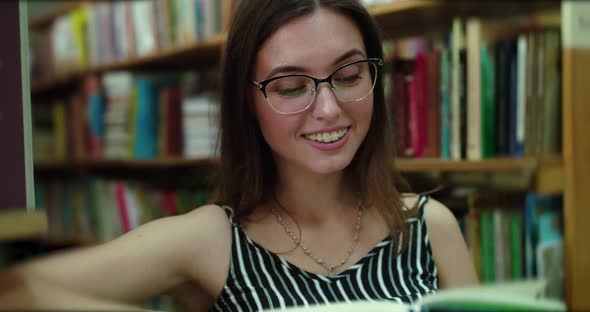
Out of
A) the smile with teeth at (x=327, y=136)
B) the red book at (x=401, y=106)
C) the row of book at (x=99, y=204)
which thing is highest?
the red book at (x=401, y=106)

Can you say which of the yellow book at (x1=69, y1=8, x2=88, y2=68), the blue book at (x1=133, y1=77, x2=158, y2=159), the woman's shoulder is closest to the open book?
the woman's shoulder

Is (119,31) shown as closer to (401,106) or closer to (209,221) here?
(401,106)

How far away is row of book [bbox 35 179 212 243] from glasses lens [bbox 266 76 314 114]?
86 cm

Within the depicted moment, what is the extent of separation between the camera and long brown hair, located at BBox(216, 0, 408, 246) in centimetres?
90

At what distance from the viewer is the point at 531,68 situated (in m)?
1.06

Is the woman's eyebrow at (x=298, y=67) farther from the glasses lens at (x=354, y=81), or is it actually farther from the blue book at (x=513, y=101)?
the blue book at (x=513, y=101)

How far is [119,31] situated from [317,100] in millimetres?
1906

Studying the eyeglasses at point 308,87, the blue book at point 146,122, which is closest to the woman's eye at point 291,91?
the eyeglasses at point 308,87

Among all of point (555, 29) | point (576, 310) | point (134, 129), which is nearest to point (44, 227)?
point (576, 310)

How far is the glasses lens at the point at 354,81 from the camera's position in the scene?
85cm

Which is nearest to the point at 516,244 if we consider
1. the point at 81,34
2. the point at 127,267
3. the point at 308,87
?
the point at 308,87

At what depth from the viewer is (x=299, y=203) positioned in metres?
1.00

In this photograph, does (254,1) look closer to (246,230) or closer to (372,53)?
(372,53)

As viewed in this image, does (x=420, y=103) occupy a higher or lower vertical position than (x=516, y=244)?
higher
